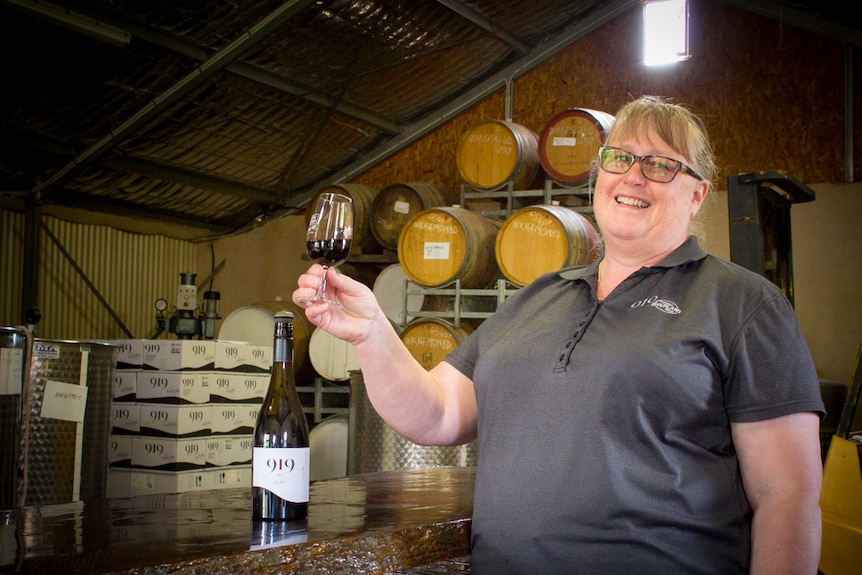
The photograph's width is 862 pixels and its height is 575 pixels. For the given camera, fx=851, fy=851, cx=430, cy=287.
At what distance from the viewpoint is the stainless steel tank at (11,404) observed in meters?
2.61

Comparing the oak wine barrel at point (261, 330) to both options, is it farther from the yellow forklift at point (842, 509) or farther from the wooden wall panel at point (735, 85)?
the yellow forklift at point (842, 509)

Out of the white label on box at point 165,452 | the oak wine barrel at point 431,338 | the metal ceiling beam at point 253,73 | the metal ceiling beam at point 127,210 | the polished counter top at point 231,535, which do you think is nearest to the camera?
the polished counter top at point 231,535

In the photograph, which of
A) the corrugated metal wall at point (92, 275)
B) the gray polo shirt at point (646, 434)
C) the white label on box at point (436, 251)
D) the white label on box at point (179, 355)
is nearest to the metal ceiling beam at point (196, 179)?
the corrugated metal wall at point (92, 275)

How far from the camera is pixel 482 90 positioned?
8625mm

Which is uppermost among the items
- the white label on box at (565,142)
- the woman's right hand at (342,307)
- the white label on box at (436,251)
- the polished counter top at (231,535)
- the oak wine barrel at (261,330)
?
the white label on box at (565,142)

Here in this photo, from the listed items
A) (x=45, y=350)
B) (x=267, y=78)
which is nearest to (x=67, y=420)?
(x=45, y=350)

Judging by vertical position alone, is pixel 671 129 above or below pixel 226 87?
below

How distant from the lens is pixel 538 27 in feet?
26.9

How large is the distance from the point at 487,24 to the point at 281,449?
264 inches

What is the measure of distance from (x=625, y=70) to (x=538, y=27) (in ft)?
3.11

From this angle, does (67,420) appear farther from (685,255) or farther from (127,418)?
(685,255)

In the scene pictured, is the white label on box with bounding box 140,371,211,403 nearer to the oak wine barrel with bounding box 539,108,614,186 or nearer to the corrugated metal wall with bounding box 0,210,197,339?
the oak wine barrel with bounding box 539,108,614,186

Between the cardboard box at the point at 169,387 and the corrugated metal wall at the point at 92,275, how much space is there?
14.4 feet

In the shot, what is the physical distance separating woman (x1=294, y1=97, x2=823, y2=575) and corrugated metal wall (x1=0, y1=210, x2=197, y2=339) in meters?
7.00
